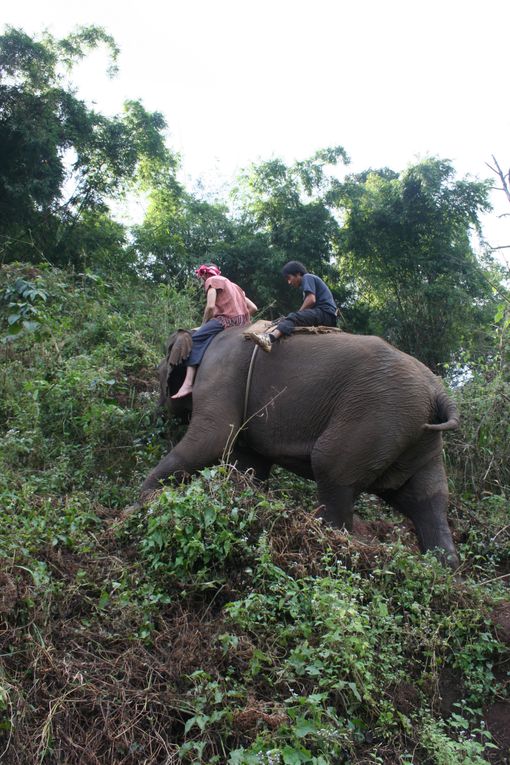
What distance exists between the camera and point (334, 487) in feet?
19.8

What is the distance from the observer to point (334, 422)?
6.20 m

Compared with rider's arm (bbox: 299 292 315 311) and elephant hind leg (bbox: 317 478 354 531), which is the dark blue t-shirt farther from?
elephant hind leg (bbox: 317 478 354 531)

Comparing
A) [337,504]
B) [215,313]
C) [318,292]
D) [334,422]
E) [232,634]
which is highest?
[318,292]

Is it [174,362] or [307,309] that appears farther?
[174,362]

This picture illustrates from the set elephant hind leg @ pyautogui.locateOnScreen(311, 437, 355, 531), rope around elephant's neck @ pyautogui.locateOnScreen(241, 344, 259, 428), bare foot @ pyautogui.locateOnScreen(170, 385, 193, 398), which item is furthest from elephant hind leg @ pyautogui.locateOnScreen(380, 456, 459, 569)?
bare foot @ pyautogui.locateOnScreen(170, 385, 193, 398)

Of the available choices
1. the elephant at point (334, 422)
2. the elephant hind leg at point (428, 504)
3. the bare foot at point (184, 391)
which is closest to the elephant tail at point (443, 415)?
the elephant at point (334, 422)

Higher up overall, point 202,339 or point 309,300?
point 309,300

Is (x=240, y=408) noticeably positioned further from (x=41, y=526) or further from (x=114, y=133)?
(x=114, y=133)

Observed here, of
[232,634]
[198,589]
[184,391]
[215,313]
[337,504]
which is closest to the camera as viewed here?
[232,634]

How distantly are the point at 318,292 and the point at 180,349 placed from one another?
4.34ft

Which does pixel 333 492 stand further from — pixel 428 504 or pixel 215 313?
pixel 215 313

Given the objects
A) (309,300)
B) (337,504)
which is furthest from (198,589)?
(309,300)

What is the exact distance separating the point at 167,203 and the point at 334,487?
13651 millimetres

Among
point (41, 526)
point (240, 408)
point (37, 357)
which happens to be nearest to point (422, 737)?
point (41, 526)
